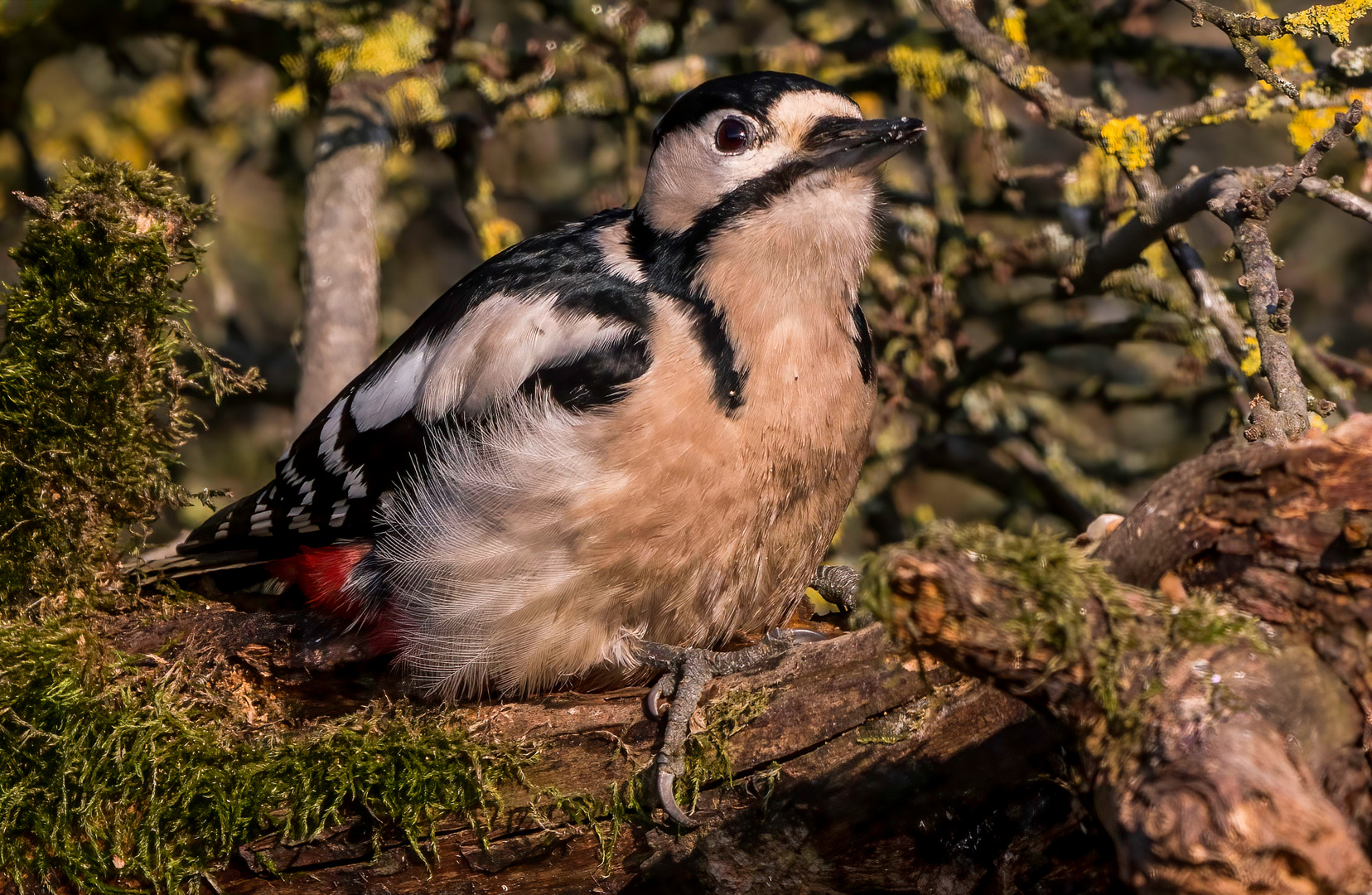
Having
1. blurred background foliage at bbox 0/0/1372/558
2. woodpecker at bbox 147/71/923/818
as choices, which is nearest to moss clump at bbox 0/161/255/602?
woodpecker at bbox 147/71/923/818

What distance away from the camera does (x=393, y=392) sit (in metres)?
3.80

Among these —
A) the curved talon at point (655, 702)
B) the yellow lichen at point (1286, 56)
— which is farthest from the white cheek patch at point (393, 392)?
the yellow lichen at point (1286, 56)

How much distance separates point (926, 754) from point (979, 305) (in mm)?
2949

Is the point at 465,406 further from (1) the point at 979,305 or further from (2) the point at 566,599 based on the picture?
(1) the point at 979,305

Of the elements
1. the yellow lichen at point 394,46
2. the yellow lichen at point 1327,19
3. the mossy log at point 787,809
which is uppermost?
the yellow lichen at point 394,46

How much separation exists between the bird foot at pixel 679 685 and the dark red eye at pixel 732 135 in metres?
1.42

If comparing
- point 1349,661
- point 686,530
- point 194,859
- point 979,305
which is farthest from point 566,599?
point 979,305

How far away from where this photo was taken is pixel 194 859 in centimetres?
285

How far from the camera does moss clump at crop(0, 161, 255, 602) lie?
3.19 meters

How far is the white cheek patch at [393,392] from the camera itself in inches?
147

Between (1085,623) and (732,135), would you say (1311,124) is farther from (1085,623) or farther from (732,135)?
(1085,623)

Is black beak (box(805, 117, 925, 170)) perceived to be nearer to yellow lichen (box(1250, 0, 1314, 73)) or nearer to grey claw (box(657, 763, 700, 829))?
yellow lichen (box(1250, 0, 1314, 73))

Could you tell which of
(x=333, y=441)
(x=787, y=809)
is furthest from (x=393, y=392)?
(x=787, y=809)

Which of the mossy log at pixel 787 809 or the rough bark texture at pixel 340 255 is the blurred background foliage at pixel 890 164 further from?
the mossy log at pixel 787 809
